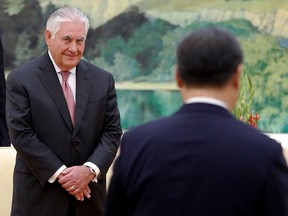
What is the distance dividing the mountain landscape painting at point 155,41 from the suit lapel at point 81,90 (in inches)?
157

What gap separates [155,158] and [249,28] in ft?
20.0

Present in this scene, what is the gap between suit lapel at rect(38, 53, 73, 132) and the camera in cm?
431

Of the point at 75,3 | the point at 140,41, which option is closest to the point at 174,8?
the point at 140,41

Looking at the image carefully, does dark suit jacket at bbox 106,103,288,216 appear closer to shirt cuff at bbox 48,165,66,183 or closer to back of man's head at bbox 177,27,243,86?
back of man's head at bbox 177,27,243,86

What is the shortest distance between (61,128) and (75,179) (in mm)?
269

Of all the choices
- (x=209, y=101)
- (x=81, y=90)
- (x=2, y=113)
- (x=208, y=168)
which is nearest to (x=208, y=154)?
(x=208, y=168)

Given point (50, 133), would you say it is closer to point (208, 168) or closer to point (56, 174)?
point (56, 174)

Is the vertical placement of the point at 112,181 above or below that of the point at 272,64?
above

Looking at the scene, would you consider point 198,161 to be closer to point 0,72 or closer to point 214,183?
point 214,183

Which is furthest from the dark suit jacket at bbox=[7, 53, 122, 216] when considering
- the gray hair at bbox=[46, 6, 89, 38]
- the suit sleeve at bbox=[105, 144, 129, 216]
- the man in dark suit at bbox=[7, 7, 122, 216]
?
the suit sleeve at bbox=[105, 144, 129, 216]

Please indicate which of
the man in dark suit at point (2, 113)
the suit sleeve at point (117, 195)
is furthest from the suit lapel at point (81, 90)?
the man in dark suit at point (2, 113)

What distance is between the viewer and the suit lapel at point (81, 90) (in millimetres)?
4339

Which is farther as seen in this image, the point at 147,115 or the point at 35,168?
the point at 147,115

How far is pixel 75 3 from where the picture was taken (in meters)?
8.53
